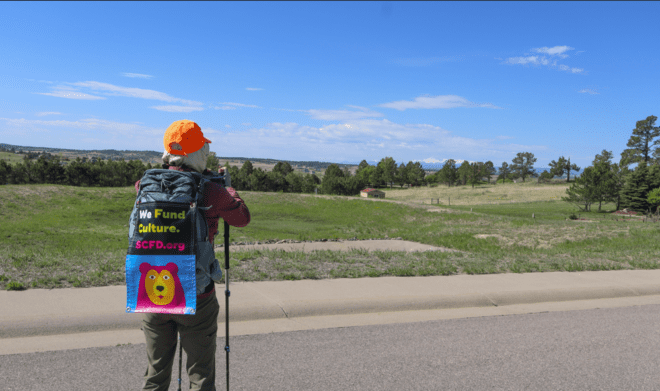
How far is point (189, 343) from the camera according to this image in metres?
3.19

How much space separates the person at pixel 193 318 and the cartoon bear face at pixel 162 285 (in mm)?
135

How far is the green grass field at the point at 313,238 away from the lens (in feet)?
27.8

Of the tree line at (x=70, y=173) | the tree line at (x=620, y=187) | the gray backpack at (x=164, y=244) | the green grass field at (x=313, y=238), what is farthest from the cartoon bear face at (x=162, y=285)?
the tree line at (x=70, y=173)

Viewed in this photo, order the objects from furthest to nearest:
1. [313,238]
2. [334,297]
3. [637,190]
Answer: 1. [637,190]
2. [313,238]
3. [334,297]

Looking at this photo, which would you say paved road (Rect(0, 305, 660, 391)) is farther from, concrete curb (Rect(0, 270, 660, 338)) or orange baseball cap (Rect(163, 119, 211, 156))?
orange baseball cap (Rect(163, 119, 211, 156))

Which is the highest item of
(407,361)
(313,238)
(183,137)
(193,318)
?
(183,137)

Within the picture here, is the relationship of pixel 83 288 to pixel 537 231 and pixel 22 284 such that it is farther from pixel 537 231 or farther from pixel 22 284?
pixel 537 231

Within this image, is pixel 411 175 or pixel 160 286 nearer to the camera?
pixel 160 286

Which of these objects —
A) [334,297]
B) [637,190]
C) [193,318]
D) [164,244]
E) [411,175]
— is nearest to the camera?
[164,244]

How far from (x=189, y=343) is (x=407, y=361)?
102 inches

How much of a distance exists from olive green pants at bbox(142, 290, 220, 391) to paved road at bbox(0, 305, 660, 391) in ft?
3.45

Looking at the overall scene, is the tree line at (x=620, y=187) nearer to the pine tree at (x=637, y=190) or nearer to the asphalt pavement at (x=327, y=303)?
the pine tree at (x=637, y=190)

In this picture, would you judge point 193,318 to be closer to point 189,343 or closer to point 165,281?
point 189,343

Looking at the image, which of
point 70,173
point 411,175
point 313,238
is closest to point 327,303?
point 313,238
